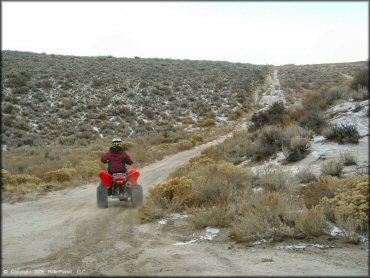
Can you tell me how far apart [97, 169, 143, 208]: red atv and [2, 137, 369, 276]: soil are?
0.62m

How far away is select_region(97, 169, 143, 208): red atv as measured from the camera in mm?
10352

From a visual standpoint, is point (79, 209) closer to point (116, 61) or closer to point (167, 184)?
point (167, 184)

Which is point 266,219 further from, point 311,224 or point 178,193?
point 178,193

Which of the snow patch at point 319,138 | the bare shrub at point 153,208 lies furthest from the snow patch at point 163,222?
the snow patch at point 319,138

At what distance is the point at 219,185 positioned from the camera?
9977 millimetres

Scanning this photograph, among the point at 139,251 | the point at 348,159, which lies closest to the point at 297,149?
the point at 348,159

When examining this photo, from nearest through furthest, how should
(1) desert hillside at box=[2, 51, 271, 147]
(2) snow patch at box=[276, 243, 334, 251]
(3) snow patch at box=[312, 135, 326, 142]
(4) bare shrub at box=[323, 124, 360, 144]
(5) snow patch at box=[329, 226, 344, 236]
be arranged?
(2) snow patch at box=[276, 243, 334, 251] → (5) snow patch at box=[329, 226, 344, 236] → (4) bare shrub at box=[323, 124, 360, 144] → (3) snow patch at box=[312, 135, 326, 142] → (1) desert hillside at box=[2, 51, 271, 147]

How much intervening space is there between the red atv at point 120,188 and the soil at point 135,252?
625 millimetres

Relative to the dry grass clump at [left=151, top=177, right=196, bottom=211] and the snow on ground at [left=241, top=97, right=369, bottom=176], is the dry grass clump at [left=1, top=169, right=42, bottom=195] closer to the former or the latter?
the dry grass clump at [left=151, top=177, right=196, bottom=211]

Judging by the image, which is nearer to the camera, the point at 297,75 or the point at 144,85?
the point at 144,85

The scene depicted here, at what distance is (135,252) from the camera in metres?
6.78

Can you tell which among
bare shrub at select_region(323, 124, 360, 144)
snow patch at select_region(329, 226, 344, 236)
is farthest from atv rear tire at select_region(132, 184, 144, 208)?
bare shrub at select_region(323, 124, 360, 144)

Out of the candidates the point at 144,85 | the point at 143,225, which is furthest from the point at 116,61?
the point at 143,225

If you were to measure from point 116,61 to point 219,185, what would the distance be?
161 ft
